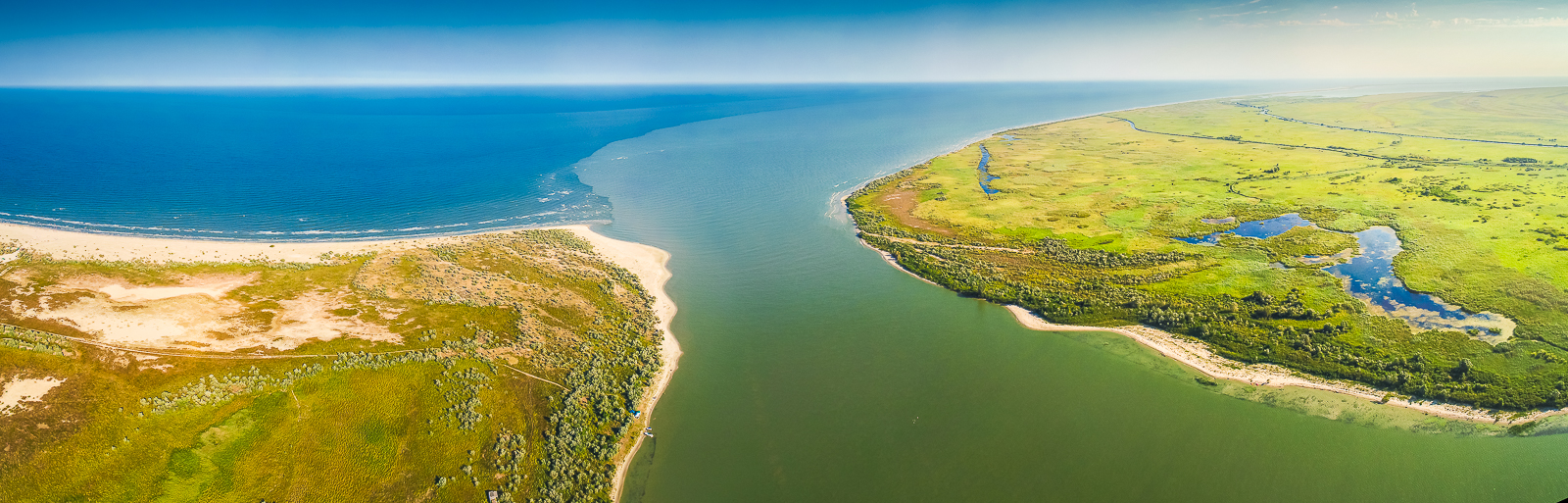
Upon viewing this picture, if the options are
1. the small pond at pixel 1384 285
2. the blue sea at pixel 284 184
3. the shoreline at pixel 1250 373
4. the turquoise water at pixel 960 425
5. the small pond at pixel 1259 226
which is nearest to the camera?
the turquoise water at pixel 960 425

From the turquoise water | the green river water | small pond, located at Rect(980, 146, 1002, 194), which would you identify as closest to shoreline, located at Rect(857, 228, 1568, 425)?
the green river water

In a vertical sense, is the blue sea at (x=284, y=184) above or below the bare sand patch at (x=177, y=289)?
above

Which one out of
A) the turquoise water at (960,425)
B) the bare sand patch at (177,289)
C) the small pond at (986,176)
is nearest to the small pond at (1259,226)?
the small pond at (986,176)

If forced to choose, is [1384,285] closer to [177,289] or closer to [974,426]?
[974,426]

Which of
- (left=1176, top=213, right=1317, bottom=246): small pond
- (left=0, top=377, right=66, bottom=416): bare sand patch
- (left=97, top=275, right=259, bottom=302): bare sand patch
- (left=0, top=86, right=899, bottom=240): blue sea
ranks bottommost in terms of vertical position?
(left=1176, top=213, right=1317, bottom=246): small pond

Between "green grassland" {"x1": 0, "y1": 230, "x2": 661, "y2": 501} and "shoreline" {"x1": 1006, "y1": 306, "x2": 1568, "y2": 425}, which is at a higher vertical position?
"green grassland" {"x1": 0, "y1": 230, "x2": 661, "y2": 501}

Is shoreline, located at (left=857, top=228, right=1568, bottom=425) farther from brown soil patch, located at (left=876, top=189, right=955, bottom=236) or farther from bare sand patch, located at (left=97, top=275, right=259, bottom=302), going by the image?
bare sand patch, located at (left=97, top=275, right=259, bottom=302)

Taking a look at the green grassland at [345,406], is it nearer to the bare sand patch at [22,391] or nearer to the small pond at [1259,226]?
the bare sand patch at [22,391]
